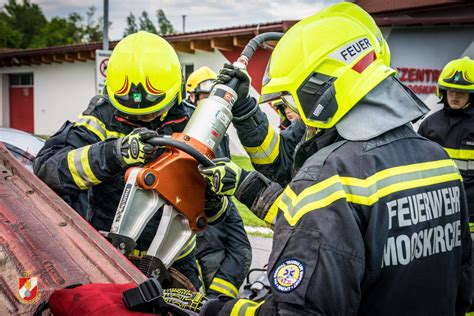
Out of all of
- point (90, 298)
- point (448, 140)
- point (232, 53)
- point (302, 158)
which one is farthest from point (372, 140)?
point (232, 53)

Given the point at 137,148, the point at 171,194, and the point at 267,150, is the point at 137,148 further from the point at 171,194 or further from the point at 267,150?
the point at 267,150

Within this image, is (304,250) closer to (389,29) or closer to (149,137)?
(149,137)

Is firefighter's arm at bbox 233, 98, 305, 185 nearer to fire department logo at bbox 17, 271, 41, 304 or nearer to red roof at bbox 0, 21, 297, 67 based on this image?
fire department logo at bbox 17, 271, 41, 304

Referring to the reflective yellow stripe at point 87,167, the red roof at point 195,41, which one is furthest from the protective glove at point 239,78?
the red roof at point 195,41

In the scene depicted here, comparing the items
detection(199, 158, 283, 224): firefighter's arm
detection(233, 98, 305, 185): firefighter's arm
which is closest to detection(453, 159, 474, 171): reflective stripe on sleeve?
detection(233, 98, 305, 185): firefighter's arm

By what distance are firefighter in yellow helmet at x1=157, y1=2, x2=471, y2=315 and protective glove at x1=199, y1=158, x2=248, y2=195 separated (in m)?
0.43

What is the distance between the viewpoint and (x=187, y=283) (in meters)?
2.53

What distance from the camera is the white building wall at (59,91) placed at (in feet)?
67.8

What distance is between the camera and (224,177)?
2113 millimetres

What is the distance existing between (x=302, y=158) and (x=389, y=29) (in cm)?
1221

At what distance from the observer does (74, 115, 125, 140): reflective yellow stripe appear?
2713 millimetres

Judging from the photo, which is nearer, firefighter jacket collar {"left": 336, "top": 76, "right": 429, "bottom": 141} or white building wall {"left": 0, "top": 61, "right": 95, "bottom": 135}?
firefighter jacket collar {"left": 336, "top": 76, "right": 429, "bottom": 141}

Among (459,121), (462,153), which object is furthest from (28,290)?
(459,121)

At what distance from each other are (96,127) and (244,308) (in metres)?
1.49
